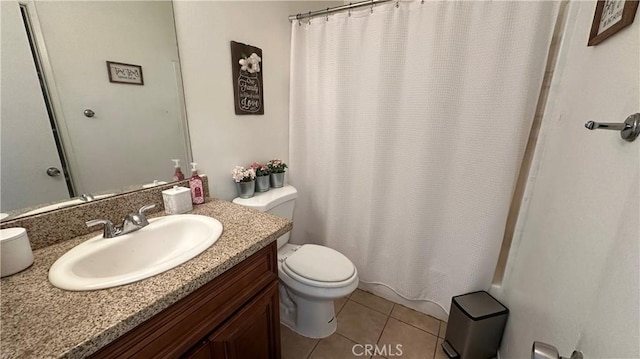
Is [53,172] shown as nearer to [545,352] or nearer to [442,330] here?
[545,352]

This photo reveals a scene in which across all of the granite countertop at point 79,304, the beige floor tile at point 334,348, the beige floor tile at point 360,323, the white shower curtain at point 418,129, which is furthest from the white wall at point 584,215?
the granite countertop at point 79,304

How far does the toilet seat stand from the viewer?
1.28 meters

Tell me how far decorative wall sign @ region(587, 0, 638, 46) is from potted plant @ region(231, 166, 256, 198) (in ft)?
4.80

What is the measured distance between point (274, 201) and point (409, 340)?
1.12 metres

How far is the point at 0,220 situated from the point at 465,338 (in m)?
1.86

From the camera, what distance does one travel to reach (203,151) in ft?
4.36

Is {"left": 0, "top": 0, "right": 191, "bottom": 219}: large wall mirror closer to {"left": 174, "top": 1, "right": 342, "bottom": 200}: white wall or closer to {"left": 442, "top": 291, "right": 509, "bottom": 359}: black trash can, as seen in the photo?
{"left": 174, "top": 1, "right": 342, "bottom": 200}: white wall

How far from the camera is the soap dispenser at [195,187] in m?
1.18

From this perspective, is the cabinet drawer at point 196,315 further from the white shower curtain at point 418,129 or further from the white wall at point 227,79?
the white shower curtain at point 418,129

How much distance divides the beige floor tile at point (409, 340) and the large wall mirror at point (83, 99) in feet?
4.87

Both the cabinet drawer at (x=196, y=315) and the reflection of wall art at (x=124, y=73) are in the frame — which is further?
the reflection of wall art at (x=124, y=73)

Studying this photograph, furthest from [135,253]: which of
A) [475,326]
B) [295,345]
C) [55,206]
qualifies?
[475,326]

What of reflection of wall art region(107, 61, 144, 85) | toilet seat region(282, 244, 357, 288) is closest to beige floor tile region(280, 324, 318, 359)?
toilet seat region(282, 244, 357, 288)

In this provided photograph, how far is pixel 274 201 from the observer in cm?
147
